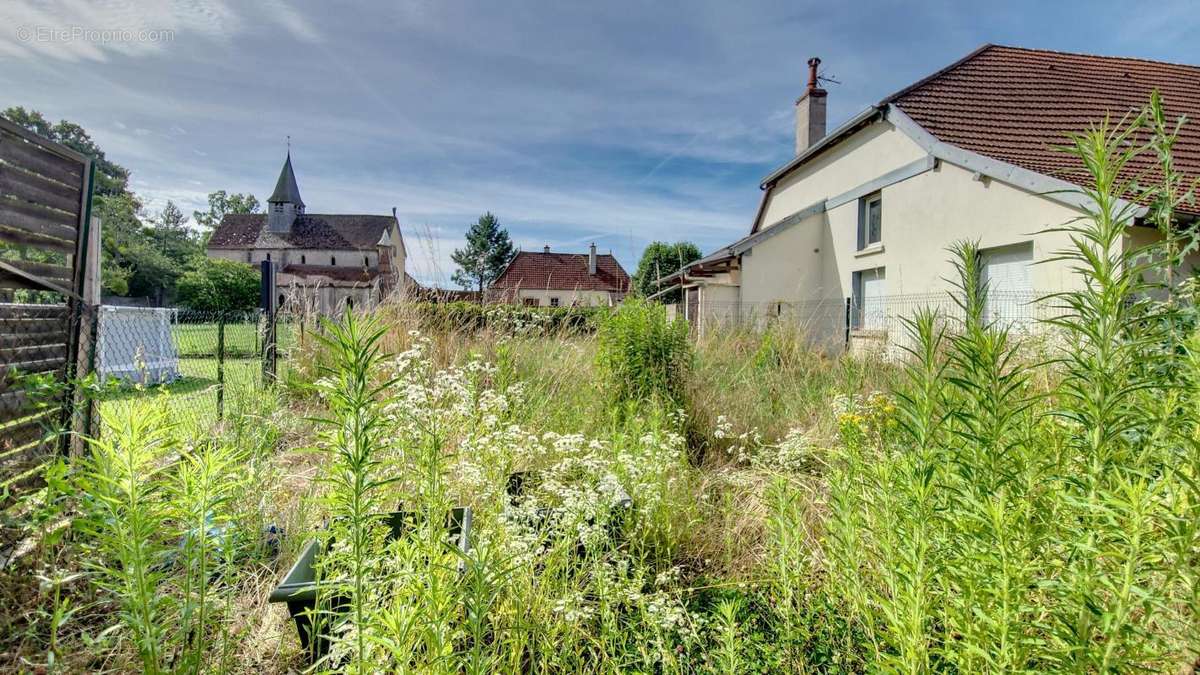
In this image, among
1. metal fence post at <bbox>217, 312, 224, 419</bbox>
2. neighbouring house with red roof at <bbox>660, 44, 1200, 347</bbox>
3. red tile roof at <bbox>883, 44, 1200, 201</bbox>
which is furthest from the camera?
red tile roof at <bbox>883, 44, 1200, 201</bbox>

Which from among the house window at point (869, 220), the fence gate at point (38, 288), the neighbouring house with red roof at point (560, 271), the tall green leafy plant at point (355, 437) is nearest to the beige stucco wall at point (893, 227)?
the house window at point (869, 220)

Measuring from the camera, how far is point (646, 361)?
15.5 feet

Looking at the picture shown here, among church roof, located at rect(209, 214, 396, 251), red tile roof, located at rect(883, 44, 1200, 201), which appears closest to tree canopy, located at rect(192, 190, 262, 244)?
church roof, located at rect(209, 214, 396, 251)

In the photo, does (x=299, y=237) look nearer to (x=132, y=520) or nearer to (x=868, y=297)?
(x=868, y=297)

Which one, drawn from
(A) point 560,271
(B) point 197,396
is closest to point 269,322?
(B) point 197,396

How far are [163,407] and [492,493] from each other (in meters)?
1.27

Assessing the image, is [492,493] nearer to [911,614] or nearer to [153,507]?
[153,507]

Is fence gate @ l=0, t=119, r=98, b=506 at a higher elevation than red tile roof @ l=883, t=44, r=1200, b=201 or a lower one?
lower

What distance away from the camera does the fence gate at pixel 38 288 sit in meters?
2.60

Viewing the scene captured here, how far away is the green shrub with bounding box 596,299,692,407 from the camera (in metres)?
4.68

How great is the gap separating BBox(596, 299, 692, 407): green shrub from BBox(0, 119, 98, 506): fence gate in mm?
3518

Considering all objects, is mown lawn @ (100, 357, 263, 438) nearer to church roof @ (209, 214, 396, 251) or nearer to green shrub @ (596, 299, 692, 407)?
green shrub @ (596, 299, 692, 407)

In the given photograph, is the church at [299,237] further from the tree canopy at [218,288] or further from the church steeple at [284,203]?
the tree canopy at [218,288]

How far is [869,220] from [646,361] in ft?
32.8
